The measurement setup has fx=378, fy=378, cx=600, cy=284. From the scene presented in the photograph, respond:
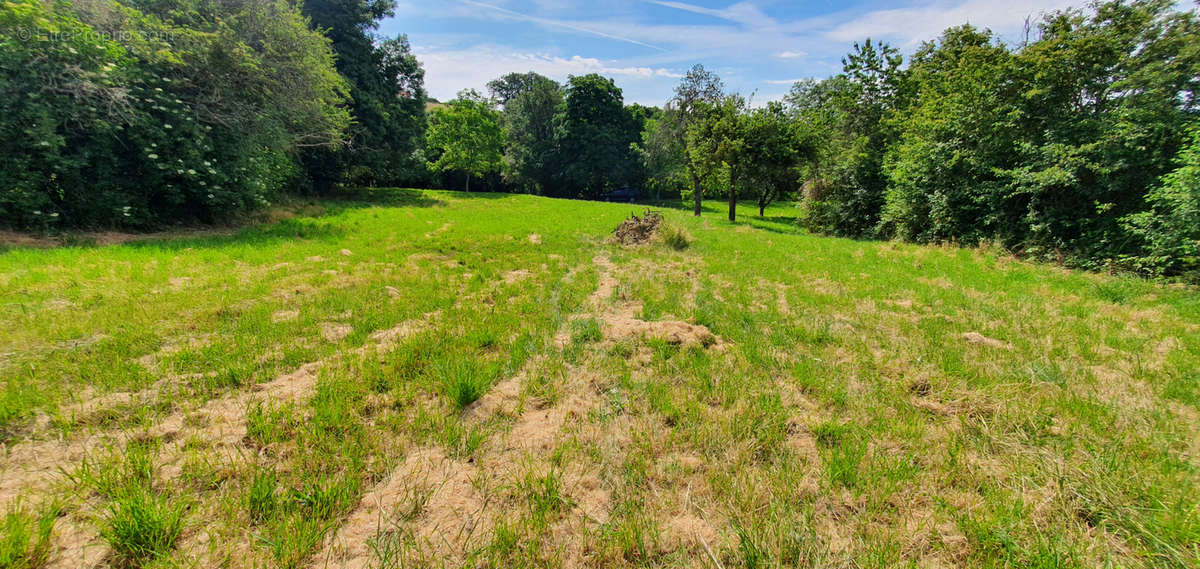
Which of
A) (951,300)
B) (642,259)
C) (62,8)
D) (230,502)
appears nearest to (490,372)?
(230,502)

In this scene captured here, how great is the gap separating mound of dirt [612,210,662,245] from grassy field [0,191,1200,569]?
298 inches

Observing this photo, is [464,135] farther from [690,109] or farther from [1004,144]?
[1004,144]

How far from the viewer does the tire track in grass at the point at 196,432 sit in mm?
1950

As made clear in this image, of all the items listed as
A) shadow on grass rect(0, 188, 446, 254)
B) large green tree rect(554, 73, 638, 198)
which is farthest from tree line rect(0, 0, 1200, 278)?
large green tree rect(554, 73, 638, 198)

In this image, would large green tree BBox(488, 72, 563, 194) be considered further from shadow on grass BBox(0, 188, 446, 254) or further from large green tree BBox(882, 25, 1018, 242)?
large green tree BBox(882, 25, 1018, 242)

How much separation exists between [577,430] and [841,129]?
2656 centimetres

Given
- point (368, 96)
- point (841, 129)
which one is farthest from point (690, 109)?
point (368, 96)

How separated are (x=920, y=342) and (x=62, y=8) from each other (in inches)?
812

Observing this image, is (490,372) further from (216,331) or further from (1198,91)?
(1198,91)

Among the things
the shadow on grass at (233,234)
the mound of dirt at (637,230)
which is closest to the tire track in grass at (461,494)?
the mound of dirt at (637,230)

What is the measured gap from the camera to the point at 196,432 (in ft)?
9.61

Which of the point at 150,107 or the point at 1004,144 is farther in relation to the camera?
the point at 1004,144

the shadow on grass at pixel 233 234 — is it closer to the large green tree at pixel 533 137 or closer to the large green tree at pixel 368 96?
the large green tree at pixel 368 96

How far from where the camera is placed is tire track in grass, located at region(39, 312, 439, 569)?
195 cm
